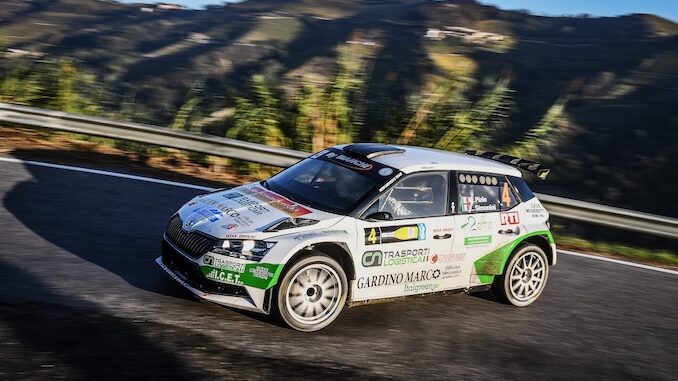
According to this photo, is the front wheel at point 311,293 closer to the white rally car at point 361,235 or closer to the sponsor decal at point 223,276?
the white rally car at point 361,235

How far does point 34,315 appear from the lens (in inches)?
200

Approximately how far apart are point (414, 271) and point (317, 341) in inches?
50.2

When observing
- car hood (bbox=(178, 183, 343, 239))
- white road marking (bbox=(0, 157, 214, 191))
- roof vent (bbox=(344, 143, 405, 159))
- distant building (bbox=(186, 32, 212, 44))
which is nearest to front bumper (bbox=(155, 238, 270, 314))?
car hood (bbox=(178, 183, 343, 239))

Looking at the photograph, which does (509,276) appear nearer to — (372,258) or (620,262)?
(372,258)

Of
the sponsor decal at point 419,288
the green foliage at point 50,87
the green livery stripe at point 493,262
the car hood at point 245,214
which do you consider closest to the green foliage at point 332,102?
the green foliage at point 50,87

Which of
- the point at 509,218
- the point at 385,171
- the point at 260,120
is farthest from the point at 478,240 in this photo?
the point at 260,120

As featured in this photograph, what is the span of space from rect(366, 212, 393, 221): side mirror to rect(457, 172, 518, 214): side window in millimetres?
901

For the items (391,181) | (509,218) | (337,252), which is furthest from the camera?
(509,218)

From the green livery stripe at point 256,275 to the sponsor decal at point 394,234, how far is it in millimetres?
939

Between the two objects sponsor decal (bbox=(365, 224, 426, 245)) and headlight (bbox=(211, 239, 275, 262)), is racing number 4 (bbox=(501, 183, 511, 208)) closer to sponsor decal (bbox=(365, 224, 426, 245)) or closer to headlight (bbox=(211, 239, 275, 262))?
sponsor decal (bbox=(365, 224, 426, 245))

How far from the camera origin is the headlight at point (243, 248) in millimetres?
5457

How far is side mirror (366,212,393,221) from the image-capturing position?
19.8 ft

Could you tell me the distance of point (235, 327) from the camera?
5465mm

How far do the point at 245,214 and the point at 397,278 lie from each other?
1.50 meters
